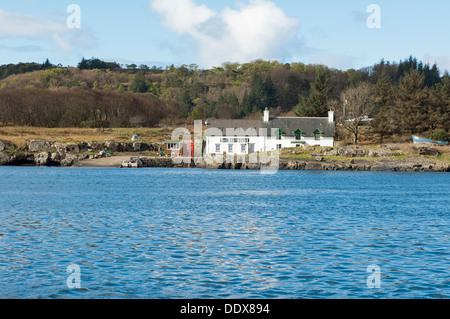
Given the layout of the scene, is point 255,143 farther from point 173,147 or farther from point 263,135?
point 173,147

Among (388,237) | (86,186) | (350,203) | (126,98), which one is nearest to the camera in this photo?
(388,237)

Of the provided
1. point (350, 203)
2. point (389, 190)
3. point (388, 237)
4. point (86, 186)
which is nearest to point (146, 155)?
point (86, 186)

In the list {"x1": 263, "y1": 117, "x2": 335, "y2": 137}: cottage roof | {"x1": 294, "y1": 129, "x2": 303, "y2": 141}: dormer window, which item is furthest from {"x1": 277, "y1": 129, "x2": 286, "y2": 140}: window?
{"x1": 294, "y1": 129, "x2": 303, "y2": 141}: dormer window

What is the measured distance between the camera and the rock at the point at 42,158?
102 meters

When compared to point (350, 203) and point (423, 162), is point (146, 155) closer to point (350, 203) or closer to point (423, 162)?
point (423, 162)

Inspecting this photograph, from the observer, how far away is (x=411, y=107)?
368 ft

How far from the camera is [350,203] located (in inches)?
1807

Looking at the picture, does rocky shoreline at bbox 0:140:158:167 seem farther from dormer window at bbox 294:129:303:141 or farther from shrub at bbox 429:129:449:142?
shrub at bbox 429:129:449:142

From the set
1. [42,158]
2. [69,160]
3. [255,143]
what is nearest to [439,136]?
[255,143]

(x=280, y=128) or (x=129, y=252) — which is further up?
(x=280, y=128)

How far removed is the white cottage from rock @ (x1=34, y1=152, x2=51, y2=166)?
3047 cm

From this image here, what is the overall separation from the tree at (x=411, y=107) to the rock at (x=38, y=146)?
71.6m

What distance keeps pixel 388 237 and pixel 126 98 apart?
503 feet

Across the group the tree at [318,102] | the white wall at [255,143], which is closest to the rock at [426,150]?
the white wall at [255,143]
